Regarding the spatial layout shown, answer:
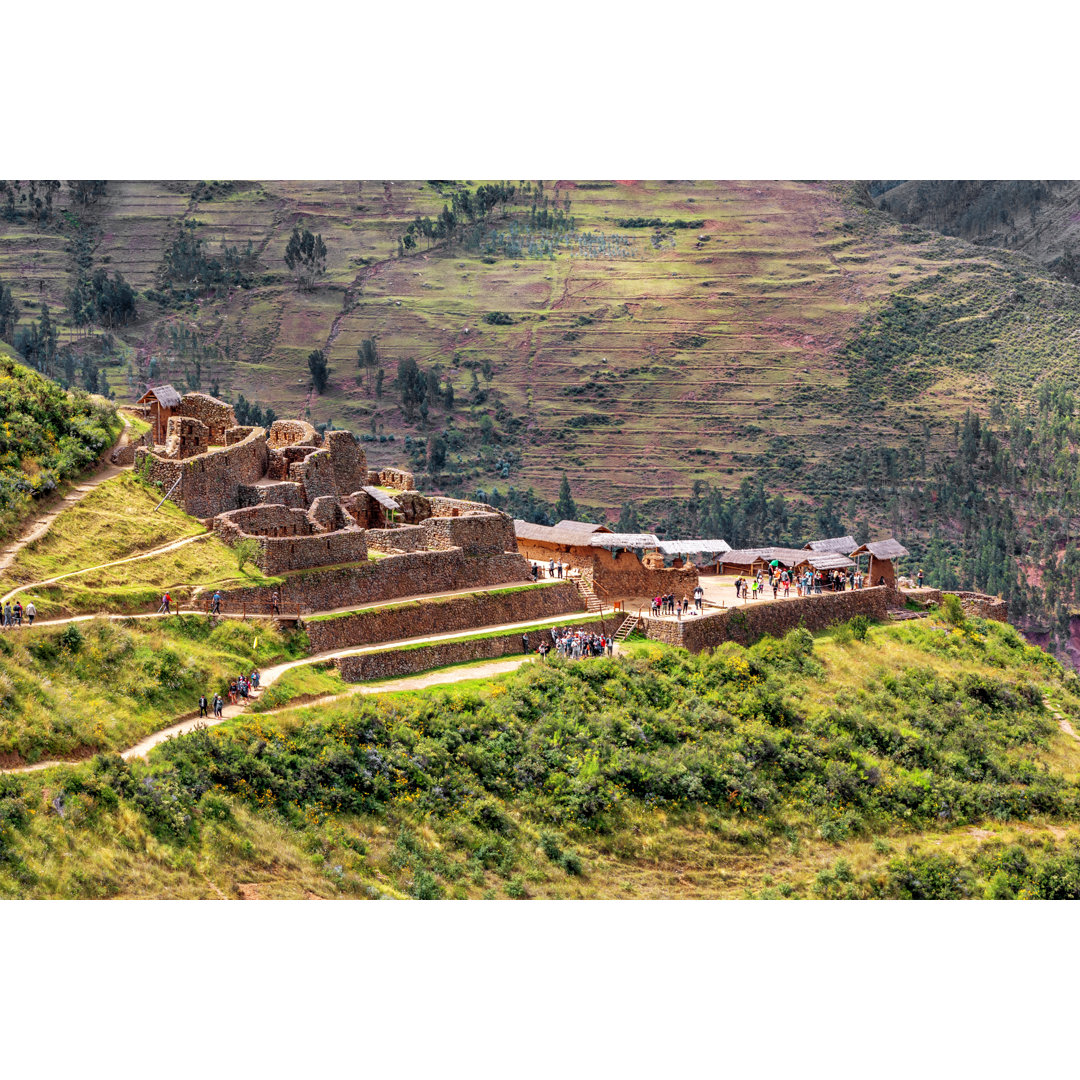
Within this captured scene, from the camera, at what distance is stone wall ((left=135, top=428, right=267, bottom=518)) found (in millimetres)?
44562

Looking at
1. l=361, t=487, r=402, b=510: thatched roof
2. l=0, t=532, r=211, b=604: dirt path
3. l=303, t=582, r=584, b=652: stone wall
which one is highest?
l=361, t=487, r=402, b=510: thatched roof

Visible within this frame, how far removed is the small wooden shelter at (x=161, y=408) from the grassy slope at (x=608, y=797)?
656 inches

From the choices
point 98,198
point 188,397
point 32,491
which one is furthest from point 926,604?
point 98,198

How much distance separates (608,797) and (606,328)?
3321 inches

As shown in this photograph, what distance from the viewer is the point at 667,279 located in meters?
123

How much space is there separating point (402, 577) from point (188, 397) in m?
11.0

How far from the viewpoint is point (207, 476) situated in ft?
148

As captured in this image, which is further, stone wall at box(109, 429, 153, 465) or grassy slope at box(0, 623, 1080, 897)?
stone wall at box(109, 429, 153, 465)

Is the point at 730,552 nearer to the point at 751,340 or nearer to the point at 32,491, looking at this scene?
the point at 32,491

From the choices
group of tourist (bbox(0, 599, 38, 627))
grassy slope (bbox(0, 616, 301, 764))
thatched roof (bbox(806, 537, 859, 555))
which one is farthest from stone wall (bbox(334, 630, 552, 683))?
thatched roof (bbox(806, 537, 859, 555))

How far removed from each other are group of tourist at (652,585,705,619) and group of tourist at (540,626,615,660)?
3.23 meters

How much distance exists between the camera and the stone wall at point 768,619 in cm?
4748

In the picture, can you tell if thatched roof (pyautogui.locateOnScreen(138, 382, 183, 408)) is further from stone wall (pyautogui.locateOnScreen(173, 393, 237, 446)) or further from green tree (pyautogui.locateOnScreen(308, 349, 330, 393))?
green tree (pyautogui.locateOnScreen(308, 349, 330, 393))

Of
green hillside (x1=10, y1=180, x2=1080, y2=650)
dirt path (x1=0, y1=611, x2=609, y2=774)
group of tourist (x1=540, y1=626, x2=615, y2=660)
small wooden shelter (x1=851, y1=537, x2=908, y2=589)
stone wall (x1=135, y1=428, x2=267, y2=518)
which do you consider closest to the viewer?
dirt path (x1=0, y1=611, x2=609, y2=774)
